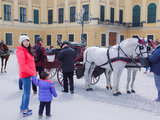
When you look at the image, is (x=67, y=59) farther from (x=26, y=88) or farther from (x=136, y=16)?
(x=136, y=16)

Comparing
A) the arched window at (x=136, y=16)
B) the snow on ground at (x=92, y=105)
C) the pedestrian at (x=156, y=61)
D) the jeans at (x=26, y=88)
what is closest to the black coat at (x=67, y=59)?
the snow on ground at (x=92, y=105)

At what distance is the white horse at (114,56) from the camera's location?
20.8ft

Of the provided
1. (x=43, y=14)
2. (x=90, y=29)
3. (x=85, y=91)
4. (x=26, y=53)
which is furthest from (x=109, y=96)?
(x=43, y=14)

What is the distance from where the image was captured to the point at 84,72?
764 centimetres

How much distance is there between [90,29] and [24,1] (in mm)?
11430

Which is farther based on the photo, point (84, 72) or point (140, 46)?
point (84, 72)

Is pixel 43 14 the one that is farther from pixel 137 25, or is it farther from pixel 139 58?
pixel 139 58

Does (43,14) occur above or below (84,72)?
above

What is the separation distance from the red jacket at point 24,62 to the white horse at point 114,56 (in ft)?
9.69

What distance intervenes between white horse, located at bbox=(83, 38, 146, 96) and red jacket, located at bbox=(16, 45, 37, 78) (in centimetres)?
295

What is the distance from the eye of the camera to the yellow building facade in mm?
28188

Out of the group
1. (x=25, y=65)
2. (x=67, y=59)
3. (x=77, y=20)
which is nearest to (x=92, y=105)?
(x=67, y=59)

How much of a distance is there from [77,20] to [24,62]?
81.2ft

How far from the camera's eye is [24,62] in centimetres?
436
